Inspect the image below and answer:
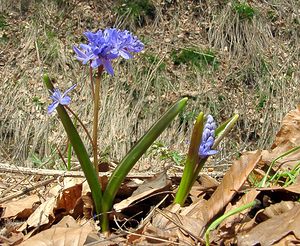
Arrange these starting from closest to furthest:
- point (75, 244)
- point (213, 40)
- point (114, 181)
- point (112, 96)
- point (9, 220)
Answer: point (75, 244) < point (114, 181) < point (9, 220) < point (112, 96) < point (213, 40)

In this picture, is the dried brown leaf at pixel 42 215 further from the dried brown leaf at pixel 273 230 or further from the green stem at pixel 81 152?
the dried brown leaf at pixel 273 230

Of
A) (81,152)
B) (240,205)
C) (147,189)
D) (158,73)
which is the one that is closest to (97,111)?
(81,152)

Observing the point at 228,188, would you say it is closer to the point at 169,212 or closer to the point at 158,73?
the point at 169,212

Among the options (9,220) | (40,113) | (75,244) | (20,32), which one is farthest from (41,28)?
(75,244)

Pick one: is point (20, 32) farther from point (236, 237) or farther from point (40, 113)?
point (236, 237)

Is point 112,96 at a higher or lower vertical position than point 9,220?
lower

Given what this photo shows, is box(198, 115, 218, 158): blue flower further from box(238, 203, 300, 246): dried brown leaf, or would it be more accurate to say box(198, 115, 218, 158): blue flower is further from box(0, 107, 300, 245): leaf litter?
box(238, 203, 300, 246): dried brown leaf

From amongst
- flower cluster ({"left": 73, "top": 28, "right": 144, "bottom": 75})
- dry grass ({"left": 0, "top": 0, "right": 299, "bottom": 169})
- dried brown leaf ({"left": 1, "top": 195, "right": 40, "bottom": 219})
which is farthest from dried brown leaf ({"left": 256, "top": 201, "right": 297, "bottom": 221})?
dry grass ({"left": 0, "top": 0, "right": 299, "bottom": 169})
